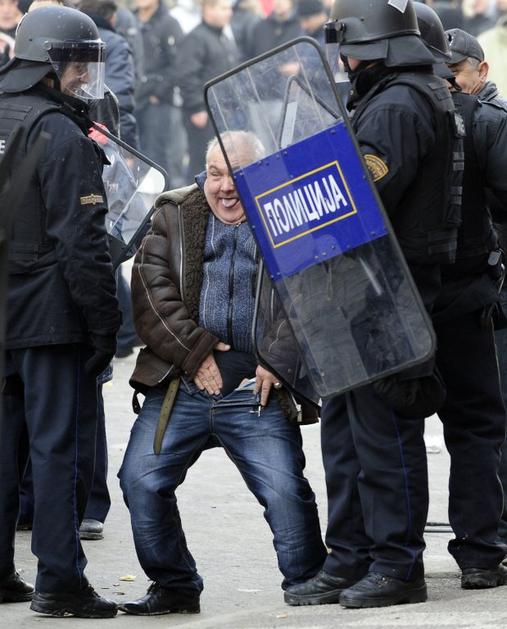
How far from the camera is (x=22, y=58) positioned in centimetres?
584

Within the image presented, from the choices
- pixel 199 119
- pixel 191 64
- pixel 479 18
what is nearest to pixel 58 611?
pixel 191 64

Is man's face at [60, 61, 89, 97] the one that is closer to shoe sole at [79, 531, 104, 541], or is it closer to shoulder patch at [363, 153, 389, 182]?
shoulder patch at [363, 153, 389, 182]

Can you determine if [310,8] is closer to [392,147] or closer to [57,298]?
[57,298]

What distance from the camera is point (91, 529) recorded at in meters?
7.21

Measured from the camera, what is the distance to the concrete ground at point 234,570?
17.5 ft

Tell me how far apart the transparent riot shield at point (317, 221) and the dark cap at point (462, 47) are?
4.44ft

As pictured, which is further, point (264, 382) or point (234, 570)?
point (234, 570)

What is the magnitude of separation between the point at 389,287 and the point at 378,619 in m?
1.04

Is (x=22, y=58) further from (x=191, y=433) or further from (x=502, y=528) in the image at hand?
(x=502, y=528)

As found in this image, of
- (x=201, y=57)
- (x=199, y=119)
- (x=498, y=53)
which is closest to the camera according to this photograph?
(x=498, y=53)

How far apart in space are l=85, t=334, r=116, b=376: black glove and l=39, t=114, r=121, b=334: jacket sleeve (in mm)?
25

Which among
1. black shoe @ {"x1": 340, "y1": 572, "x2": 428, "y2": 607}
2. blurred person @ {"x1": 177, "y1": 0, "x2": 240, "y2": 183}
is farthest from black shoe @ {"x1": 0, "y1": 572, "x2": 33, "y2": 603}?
blurred person @ {"x1": 177, "y1": 0, "x2": 240, "y2": 183}

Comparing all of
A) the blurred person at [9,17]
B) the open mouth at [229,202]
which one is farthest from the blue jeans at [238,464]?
the blurred person at [9,17]

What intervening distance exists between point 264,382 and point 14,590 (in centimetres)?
127
